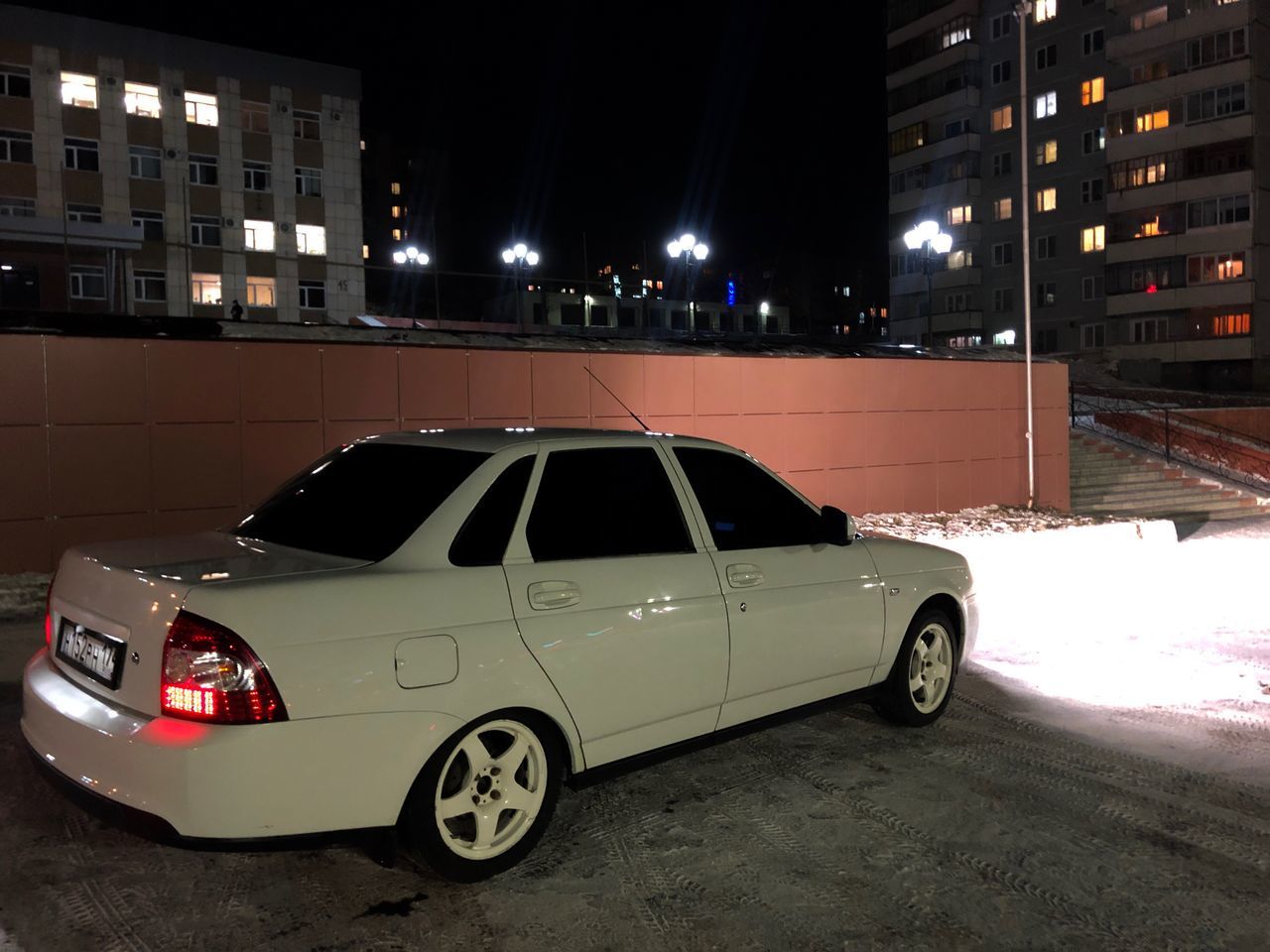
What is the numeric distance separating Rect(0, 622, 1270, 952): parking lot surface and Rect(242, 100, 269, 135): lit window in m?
48.3

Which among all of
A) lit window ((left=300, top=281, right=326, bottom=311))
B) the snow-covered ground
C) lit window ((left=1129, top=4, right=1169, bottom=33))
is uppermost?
lit window ((left=1129, top=4, right=1169, bottom=33))

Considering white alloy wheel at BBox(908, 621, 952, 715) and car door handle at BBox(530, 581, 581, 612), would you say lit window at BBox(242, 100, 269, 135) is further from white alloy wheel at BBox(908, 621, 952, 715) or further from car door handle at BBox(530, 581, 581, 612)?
car door handle at BBox(530, 581, 581, 612)

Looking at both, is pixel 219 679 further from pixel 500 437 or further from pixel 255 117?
pixel 255 117

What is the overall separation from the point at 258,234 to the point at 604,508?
49.8 metres

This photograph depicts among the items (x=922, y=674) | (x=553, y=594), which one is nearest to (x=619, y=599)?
(x=553, y=594)

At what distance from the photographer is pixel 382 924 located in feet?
12.0

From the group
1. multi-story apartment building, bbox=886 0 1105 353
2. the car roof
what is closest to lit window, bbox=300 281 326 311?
the car roof

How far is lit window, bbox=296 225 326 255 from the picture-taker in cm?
5028

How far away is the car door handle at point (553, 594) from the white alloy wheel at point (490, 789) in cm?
47

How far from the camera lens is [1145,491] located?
2306 centimetres

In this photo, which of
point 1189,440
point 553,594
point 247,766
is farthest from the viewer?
point 1189,440

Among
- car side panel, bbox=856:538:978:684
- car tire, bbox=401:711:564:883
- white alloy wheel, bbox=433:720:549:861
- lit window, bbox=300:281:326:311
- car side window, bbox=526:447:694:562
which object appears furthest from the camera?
lit window, bbox=300:281:326:311

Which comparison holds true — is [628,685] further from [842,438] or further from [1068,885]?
[842,438]

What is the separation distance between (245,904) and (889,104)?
69.5 meters
